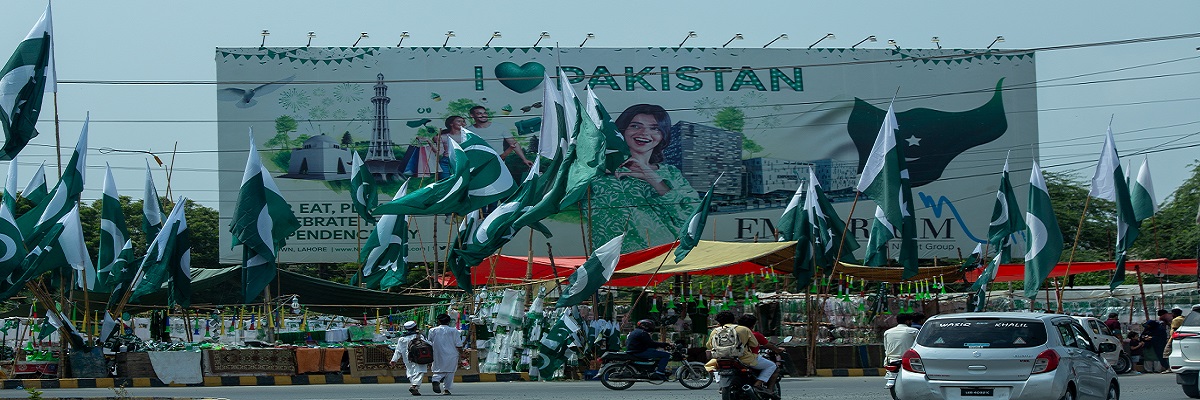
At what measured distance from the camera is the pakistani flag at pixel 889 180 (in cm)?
2047

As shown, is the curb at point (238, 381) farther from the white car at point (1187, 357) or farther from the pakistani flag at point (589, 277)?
the white car at point (1187, 357)

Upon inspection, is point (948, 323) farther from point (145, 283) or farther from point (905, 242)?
point (145, 283)

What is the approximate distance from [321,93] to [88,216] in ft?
39.7

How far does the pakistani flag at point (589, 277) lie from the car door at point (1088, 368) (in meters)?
7.52

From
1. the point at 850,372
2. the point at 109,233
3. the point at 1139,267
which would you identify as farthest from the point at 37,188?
the point at 1139,267

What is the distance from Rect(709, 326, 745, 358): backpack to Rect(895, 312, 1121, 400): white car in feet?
4.94

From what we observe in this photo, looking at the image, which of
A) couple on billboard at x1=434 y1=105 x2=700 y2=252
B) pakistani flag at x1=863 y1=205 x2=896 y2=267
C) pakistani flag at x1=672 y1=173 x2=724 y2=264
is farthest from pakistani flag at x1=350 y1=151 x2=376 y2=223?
couple on billboard at x1=434 y1=105 x2=700 y2=252

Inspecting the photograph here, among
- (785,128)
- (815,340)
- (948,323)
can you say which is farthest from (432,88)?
(948,323)

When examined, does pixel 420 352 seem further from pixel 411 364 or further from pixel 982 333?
pixel 982 333

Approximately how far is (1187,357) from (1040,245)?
776 cm

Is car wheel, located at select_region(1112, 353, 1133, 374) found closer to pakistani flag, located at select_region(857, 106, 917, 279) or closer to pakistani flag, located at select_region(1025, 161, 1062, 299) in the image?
pakistani flag, located at select_region(1025, 161, 1062, 299)

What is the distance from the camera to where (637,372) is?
1762 centimetres

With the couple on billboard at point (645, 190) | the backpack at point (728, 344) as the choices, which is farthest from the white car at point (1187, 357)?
the couple on billboard at point (645, 190)

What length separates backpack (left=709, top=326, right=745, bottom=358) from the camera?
40.4 ft
